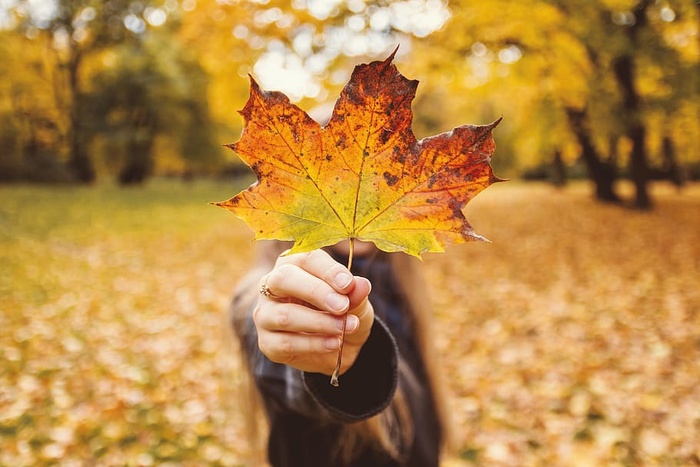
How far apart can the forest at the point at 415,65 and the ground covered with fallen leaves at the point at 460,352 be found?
2.20m

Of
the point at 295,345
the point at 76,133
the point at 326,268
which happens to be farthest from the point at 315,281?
the point at 76,133

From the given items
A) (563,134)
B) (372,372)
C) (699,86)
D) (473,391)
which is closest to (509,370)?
(473,391)

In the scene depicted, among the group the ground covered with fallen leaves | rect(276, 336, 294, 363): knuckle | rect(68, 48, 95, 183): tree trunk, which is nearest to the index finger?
rect(276, 336, 294, 363): knuckle

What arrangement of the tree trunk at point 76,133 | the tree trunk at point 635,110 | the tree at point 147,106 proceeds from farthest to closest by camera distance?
the tree trunk at point 76,133 → the tree at point 147,106 → the tree trunk at point 635,110

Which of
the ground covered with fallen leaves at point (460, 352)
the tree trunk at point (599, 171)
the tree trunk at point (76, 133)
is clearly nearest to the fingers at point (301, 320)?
the ground covered with fallen leaves at point (460, 352)

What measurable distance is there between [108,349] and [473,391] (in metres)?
3.24

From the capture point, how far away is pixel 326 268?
678 millimetres

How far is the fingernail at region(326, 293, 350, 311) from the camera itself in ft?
2.12

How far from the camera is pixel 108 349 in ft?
14.5

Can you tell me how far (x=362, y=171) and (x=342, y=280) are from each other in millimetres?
149

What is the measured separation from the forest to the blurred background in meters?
0.06

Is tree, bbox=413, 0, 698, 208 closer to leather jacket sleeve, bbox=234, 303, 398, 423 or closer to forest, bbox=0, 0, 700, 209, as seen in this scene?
forest, bbox=0, 0, 700, 209

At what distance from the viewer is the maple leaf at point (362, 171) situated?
1.94 ft

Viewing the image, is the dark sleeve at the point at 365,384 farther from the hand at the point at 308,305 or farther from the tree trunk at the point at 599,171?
the tree trunk at the point at 599,171
